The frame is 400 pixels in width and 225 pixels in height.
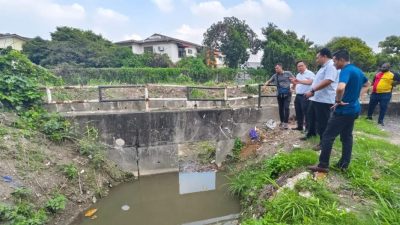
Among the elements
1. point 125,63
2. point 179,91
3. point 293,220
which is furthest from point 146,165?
point 125,63

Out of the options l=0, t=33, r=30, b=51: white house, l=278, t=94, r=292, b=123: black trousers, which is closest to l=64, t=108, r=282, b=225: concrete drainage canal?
l=278, t=94, r=292, b=123: black trousers

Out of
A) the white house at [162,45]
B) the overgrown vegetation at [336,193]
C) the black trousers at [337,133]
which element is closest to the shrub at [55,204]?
the overgrown vegetation at [336,193]

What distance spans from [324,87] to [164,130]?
4.21m

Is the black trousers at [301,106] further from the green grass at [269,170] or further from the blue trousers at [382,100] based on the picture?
the blue trousers at [382,100]

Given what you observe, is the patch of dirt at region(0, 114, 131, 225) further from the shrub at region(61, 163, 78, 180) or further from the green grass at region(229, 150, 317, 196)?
the green grass at region(229, 150, 317, 196)

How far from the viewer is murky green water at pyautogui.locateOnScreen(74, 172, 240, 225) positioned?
505 centimetres

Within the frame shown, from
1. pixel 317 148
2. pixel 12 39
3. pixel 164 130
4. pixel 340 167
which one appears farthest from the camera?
pixel 12 39

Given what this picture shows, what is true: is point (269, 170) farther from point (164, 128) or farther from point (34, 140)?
point (34, 140)

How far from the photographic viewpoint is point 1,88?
20.1ft

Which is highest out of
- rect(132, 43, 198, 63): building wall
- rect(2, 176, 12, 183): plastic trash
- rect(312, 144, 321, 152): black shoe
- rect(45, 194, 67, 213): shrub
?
rect(132, 43, 198, 63): building wall

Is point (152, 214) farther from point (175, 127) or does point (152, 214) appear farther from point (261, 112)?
point (261, 112)

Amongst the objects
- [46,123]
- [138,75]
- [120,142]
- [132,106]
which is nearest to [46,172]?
[46,123]

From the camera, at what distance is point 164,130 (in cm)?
707

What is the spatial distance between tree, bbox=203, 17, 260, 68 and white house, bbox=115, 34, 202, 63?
635 cm
